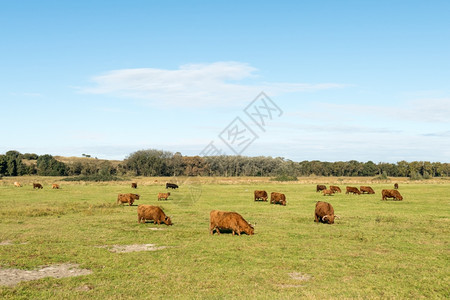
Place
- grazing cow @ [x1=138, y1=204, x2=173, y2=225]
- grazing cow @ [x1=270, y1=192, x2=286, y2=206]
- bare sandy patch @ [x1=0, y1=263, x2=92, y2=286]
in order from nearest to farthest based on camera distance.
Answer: bare sandy patch @ [x1=0, y1=263, x2=92, y2=286] → grazing cow @ [x1=138, y1=204, x2=173, y2=225] → grazing cow @ [x1=270, y1=192, x2=286, y2=206]

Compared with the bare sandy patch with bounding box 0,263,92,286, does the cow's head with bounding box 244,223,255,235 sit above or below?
above

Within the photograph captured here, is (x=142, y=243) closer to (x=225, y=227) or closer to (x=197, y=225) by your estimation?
(x=225, y=227)

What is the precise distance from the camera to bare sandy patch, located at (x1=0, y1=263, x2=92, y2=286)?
1041 centimetres

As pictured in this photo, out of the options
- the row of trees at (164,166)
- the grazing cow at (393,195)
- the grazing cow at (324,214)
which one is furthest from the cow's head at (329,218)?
the row of trees at (164,166)

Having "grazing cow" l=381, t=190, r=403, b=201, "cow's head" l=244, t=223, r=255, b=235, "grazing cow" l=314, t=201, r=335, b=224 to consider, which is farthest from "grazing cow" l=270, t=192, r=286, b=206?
"cow's head" l=244, t=223, r=255, b=235

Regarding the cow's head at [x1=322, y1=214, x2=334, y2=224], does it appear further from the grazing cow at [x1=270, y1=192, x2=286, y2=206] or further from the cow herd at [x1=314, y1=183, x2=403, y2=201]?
the cow herd at [x1=314, y1=183, x2=403, y2=201]

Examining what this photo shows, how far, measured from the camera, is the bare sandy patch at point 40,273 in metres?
10.4

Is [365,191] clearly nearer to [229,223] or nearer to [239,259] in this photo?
[229,223]

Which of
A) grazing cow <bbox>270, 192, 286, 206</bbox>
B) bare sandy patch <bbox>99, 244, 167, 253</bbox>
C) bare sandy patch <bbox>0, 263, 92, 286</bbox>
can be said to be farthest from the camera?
grazing cow <bbox>270, 192, 286, 206</bbox>

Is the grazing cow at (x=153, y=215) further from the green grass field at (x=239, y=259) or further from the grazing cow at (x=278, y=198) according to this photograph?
the grazing cow at (x=278, y=198)

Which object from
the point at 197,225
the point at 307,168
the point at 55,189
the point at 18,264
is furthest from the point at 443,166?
the point at 18,264

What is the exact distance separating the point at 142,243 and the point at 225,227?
3.86 metres

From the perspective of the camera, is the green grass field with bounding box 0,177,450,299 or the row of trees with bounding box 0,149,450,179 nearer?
the green grass field with bounding box 0,177,450,299

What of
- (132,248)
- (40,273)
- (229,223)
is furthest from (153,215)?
(40,273)
